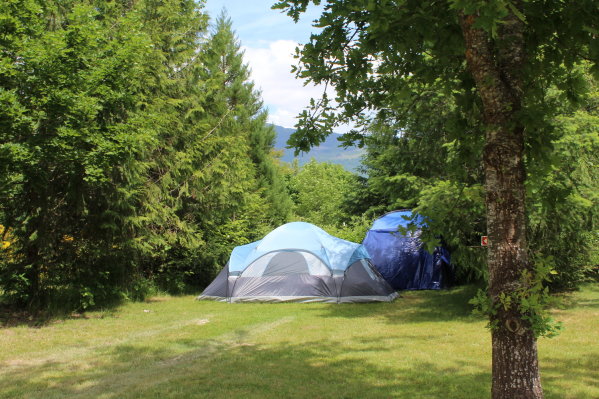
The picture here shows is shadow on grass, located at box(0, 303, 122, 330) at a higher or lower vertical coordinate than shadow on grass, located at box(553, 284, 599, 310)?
lower

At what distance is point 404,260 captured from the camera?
1464 cm

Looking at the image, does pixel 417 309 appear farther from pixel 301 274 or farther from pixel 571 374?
pixel 571 374

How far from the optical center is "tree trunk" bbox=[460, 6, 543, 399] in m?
3.07

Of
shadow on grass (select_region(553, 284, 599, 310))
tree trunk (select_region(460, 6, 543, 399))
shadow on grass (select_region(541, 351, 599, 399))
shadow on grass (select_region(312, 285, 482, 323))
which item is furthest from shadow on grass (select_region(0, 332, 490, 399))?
shadow on grass (select_region(553, 284, 599, 310))

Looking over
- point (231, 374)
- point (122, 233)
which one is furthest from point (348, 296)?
point (231, 374)

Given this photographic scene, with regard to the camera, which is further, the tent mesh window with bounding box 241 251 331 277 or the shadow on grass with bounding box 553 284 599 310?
the tent mesh window with bounding box 241 251 331 277

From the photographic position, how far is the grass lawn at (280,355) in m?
5.20

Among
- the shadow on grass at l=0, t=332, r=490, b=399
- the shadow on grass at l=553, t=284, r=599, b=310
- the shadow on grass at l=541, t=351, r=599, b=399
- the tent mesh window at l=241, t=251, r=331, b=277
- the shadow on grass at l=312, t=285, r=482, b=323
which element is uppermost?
the tent mesh window at l=241, t=251, r=331, b=277

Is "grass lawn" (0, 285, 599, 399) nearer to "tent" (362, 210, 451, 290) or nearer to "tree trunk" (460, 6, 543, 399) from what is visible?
"tree trunk" (460, 6, 543, 399)

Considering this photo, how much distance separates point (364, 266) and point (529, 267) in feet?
30.6

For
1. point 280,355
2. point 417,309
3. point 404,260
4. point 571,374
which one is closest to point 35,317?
point 280,355

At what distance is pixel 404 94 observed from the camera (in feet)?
12.0

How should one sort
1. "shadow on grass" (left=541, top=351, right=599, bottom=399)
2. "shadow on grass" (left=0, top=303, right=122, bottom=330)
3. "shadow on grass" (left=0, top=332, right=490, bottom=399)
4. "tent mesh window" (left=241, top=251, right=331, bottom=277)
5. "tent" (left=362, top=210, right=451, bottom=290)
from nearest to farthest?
"shadow on grass" (left=541, top=351, right=599, bottom=399), "shadow on grass" (left=0, top=332, right=490, bottom=399), "shadow on grass" (left=0, top=303, right=122, bottom=330), "tent mesh window" (left=241, top=251, right=331, bottom=277), "tent" (left=362, top=210, right=451, bottom=290)

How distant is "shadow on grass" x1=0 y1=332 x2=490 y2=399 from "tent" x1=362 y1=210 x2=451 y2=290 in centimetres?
743
